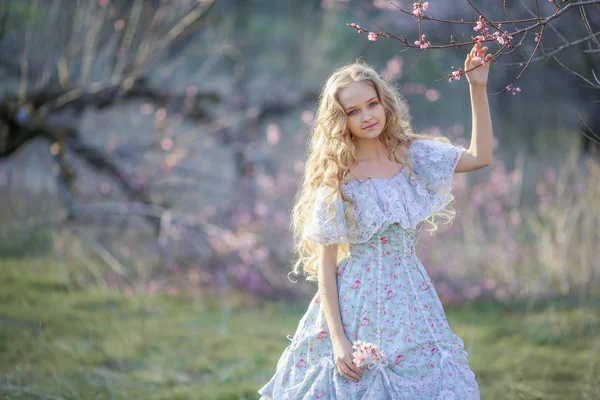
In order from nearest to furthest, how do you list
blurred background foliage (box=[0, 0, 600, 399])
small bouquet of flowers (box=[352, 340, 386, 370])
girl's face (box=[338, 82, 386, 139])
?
small bouquet of flowers (box=[352, 340, 386, 370])
girl's face (box=[338, 82, 386, 139])
blurred background foliage (box=[0, 0, 600, 399])

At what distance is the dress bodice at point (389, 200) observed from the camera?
86.3 inches

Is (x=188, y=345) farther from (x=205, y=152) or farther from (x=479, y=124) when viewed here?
(x=205, y=152)

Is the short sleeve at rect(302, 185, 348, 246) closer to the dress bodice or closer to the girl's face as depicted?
the dress bodice

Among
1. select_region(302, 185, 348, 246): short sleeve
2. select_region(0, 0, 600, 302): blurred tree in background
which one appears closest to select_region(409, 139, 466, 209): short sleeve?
select_region(302, 185, 348, 246): short sleeve

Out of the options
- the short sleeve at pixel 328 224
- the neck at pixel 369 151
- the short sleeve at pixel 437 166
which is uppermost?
the neck at pixel 369 151

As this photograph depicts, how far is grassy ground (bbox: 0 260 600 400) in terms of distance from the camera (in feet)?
11.4

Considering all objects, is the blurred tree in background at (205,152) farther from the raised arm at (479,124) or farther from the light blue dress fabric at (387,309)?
the light blue dress fabric at (387,309)

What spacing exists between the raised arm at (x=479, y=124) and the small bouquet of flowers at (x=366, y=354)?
708mm

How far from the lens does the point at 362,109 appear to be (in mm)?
2246

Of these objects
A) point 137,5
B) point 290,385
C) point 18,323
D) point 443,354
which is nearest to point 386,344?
point 443,354

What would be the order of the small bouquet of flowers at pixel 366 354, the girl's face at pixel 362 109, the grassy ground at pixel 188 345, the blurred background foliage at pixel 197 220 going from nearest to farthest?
the small bouquet of flowers at pixel 366 354 → the girl's face at pixel 362 109 → the grassy ground at pixel 188 345 → the blurred background foliage at pixel 197 220

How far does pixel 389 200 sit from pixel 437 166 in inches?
9.5

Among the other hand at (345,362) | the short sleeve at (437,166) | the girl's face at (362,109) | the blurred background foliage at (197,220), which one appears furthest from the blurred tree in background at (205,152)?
the other hand at (345,362)

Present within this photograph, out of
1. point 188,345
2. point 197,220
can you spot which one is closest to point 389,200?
point 188,345
